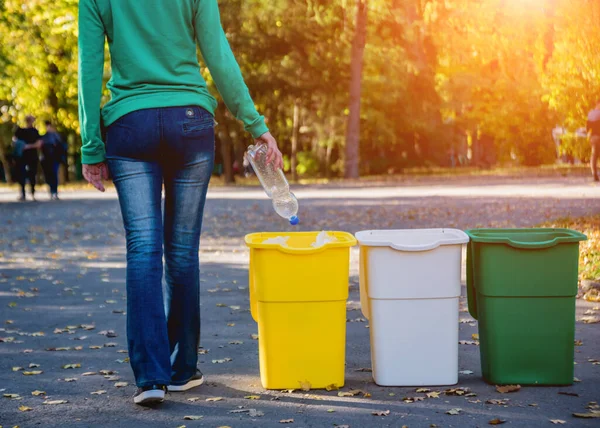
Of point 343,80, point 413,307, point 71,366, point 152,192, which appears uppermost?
point 343,80

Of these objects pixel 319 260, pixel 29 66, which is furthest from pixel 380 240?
pixel 29 66

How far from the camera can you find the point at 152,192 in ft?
14.8

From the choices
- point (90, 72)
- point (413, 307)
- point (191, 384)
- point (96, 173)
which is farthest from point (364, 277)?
point (90, 72)

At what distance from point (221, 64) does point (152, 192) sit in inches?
27.3

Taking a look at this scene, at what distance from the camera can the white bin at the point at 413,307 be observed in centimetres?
471

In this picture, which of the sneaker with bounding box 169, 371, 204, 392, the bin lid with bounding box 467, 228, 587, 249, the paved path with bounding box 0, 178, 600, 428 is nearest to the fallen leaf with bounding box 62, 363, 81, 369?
Result: the paved path with bounding box 0, 178, 600, 428

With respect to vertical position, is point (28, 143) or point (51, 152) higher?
point (28, 143)

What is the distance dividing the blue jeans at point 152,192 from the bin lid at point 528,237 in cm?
142

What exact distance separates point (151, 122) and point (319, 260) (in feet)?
3.40

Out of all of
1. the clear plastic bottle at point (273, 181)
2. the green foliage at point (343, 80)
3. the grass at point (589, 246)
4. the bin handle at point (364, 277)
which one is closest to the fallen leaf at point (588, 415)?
the bin handle at point (364, 277)

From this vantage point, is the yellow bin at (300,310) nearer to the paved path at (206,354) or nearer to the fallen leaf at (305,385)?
the fallen leaf at (305,385)

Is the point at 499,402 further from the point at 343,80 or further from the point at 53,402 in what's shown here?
the point at 343,80

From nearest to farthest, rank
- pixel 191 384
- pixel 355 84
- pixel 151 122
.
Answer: pixel 151 122 → pixel 191 384 → pixel 355 84

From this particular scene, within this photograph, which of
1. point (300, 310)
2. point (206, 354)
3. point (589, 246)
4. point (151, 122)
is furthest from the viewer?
point (589, 246)
